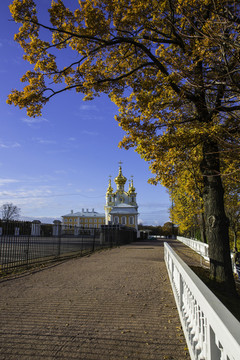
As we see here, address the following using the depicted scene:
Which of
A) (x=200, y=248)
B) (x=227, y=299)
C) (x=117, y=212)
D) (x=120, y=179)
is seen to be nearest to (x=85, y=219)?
(x=120, y=179)

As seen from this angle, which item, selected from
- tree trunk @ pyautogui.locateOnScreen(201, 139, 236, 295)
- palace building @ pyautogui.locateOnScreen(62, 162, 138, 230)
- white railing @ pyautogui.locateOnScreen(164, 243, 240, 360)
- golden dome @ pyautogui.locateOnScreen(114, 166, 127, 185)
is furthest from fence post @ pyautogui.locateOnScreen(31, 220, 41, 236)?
golden dome @ pyautogui.locateOnScreen(114, 166, 127, 185)

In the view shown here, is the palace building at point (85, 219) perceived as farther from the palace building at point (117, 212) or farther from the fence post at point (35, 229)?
the fence post at point (35, 229)

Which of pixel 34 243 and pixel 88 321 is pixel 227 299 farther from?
pixel 34 243

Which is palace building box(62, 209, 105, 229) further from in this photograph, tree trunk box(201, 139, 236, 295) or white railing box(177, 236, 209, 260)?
tree trunk box(201, 139, 236, 295)

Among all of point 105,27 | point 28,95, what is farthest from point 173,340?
point 105,27

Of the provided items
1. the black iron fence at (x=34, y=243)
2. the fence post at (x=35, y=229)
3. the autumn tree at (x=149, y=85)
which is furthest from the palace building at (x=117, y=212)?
the autumn tree at (x=149, y=85)

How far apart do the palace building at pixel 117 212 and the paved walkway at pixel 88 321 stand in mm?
42253

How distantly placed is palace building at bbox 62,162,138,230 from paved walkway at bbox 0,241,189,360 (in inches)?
1664

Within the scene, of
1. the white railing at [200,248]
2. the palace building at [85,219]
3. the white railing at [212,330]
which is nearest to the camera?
the white railing at [212,330]

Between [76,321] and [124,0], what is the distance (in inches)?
318

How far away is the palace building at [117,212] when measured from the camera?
249 feet

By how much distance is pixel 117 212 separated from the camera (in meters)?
75.9

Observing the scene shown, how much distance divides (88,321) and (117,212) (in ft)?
235

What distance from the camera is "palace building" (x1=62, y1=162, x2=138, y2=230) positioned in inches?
2987
